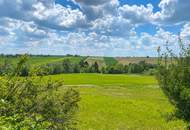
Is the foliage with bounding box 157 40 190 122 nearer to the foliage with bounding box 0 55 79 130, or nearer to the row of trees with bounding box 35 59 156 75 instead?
the foliage with bounding box 0 55 79 130

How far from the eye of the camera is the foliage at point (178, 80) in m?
18.5

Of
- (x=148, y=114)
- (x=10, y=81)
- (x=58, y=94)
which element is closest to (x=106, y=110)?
(x=148, y=114)

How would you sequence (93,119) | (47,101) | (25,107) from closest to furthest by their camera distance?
(25,107) → (47,101) → (93,119)

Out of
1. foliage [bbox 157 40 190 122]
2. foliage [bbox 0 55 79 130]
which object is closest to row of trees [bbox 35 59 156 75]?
foliage [bbox 157 40 190 122]

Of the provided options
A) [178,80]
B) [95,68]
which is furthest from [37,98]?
[95,68]

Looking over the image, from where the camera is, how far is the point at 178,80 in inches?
738

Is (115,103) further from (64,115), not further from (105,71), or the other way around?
(105,71)

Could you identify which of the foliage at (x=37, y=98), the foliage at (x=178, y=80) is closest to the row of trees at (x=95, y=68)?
the foliage at (x=178, y=80)

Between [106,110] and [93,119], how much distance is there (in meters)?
9.92

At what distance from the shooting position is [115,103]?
60.2 meters

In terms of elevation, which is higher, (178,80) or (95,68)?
(178,80)

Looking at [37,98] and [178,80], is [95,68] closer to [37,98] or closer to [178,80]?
[178,80]

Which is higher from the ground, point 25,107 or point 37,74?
point 37,74

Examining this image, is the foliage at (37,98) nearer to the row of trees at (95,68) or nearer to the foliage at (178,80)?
the foliage at (178,80)
